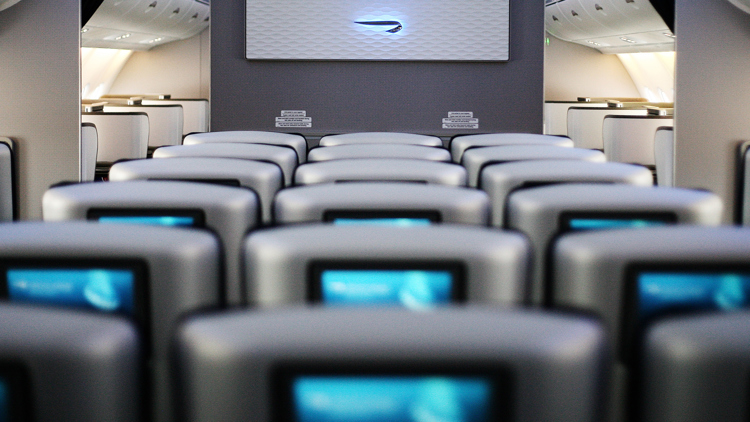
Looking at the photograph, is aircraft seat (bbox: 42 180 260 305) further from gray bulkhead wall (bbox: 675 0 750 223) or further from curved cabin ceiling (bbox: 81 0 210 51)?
curved cabin ceiling (bbox: 81 0 210 51)

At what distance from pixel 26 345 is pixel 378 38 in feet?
14.6

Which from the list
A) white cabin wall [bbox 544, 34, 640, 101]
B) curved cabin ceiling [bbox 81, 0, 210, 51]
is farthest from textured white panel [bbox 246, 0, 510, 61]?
white cabin wall [bbox 544, 34, 640, 101]

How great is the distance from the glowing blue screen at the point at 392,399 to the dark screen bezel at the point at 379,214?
576 millimetres

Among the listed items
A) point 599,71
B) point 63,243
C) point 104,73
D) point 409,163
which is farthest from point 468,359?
point 599,71

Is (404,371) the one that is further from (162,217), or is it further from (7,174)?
(7,174)

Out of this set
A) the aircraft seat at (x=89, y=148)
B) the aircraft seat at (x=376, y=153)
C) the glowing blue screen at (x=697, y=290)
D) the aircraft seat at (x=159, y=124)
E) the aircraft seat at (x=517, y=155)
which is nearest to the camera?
the glowing blue screen at (x=697, y=290)

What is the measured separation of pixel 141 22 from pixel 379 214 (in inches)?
568

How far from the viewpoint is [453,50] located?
494cm

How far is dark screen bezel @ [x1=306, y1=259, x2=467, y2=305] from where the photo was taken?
0.91m

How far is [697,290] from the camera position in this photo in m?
0.89

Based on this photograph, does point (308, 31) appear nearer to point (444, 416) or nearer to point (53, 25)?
point (53, 25)

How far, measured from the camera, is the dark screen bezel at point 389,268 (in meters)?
0.91

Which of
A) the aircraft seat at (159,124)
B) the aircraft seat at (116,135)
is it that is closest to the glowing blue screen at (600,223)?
the aircraft seat at (116,135)

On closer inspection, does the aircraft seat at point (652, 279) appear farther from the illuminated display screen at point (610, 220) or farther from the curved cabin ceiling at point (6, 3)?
the curved cabin ceiling at point (6, 3)
